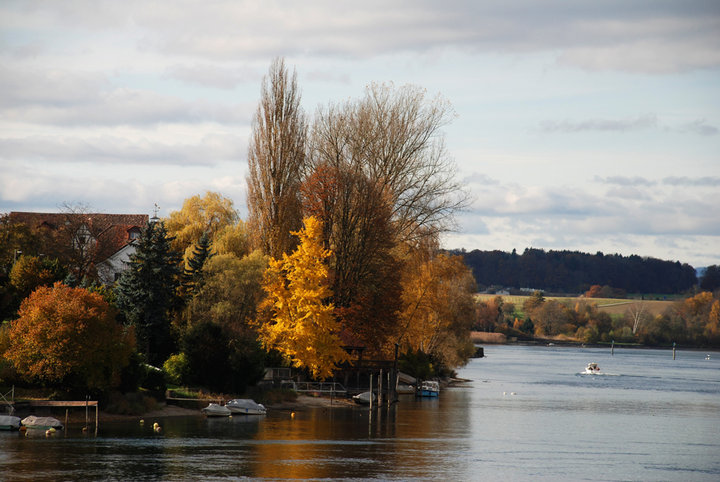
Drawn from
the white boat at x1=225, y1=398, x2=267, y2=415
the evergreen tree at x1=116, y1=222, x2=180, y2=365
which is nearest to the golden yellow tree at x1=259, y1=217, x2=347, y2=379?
the white boat at x1=225, y1=398, x2=267, y2=415

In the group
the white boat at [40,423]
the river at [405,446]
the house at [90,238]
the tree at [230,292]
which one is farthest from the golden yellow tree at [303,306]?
the white boat at [40,423]

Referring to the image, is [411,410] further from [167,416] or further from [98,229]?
[98,229]

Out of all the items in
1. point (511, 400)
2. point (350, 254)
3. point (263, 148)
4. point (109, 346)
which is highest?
point (263, 148)

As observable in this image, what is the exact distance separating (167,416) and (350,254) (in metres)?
22.2

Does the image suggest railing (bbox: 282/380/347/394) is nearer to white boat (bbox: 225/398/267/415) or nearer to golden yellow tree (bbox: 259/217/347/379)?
golden yellow tree (bbox: 259/217/347/379)

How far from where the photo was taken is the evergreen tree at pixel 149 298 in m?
67.9

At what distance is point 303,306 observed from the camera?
70.1 m

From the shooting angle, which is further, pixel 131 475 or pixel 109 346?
pixel 109 346

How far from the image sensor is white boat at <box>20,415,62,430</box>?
5153 centimetres

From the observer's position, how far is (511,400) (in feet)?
290

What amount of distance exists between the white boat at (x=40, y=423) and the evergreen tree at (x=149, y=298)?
1553cm

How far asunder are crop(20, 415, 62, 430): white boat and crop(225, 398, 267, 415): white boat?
14304 millimetres

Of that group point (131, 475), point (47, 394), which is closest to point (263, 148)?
point (47, 394)

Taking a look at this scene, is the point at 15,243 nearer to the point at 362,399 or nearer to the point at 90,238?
the point at 90,238
